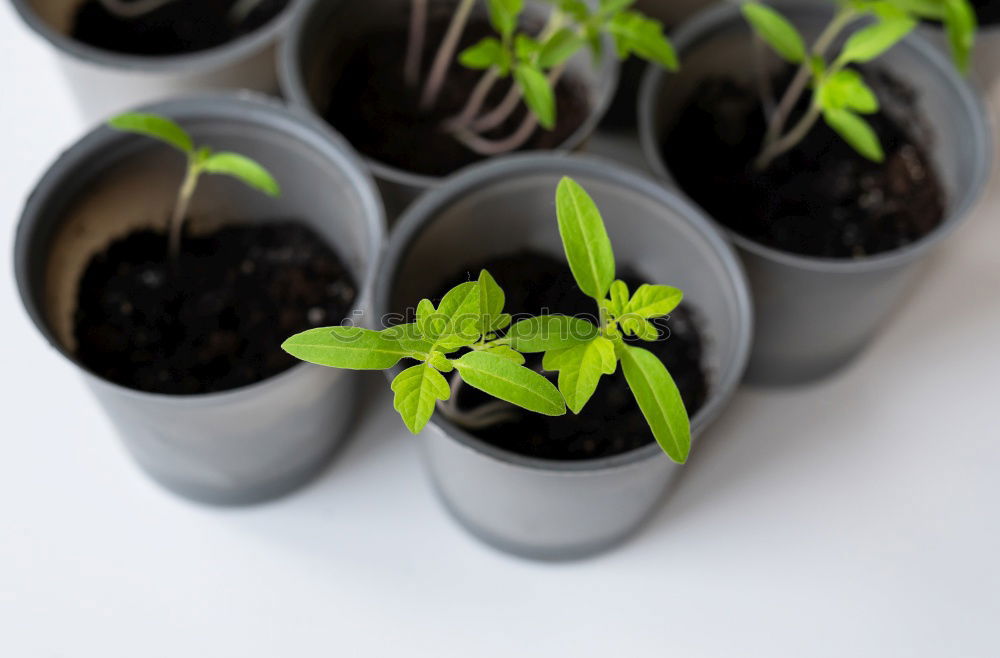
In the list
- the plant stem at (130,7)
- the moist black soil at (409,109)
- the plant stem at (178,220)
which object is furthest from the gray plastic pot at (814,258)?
the plant stem at (130,7)

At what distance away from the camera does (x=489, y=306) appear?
26.4 inches

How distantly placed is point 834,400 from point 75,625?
773 mm

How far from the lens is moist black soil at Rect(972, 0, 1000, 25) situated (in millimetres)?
1216

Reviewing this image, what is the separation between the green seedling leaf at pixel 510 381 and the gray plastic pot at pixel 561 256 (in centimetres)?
14

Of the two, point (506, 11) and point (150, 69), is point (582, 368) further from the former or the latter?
point (150, 69)

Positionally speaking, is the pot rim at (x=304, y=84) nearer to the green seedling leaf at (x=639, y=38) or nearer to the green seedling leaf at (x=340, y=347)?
the green seedling leaf at (x=639, y=38)

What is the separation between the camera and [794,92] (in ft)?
3.46

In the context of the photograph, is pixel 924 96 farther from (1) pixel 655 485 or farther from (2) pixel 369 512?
(2) pixel 369 512

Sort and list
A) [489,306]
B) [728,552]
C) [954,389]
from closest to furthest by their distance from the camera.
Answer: [489,306]
[728,552]
[954,389]

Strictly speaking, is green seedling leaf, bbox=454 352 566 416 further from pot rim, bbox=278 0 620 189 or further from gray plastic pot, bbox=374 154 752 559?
pot rim, bbox=278 0 620 189

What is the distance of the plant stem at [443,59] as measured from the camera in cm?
104

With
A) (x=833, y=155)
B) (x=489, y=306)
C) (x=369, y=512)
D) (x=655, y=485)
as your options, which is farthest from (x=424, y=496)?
(x=833, y=155)

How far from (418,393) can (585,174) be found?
327mm

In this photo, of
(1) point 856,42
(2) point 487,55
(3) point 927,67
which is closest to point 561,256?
(2) point 487,55
